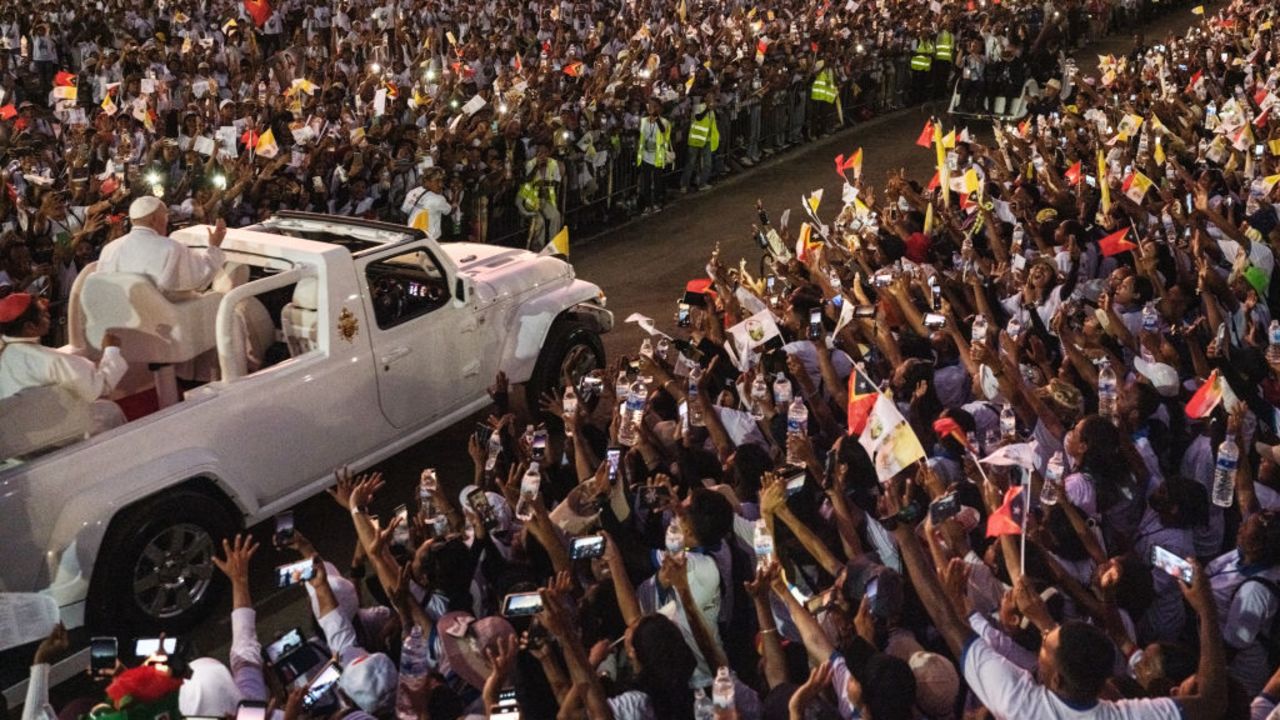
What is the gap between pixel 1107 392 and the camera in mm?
6055

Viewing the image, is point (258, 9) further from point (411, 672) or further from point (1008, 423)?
point (411, 672)

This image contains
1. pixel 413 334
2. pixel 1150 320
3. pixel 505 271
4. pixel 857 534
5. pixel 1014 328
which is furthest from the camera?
pixel 505 271

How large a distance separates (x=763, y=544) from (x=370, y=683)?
1517mm

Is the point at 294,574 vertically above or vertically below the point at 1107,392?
above

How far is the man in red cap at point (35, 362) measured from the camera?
603cm

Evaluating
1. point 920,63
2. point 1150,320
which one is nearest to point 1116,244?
point 1150,320

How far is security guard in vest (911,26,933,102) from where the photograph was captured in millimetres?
23031

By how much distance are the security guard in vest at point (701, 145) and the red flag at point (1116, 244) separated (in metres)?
8.57

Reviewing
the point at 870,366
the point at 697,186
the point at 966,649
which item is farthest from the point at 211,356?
the point at 697,186

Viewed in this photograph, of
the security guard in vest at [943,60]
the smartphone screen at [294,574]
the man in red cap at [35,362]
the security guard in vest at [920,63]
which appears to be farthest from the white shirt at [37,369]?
the security guard in vest at [943,60]

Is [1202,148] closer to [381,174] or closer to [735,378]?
[735,378]

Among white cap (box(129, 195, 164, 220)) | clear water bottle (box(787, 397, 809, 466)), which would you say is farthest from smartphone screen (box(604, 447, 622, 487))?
white cap (box(129, 195, 164, 220))

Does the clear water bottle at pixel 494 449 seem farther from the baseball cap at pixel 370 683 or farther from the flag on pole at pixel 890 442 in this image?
the flag on pole at pixel 890 442

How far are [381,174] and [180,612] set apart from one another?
6.81 metres
